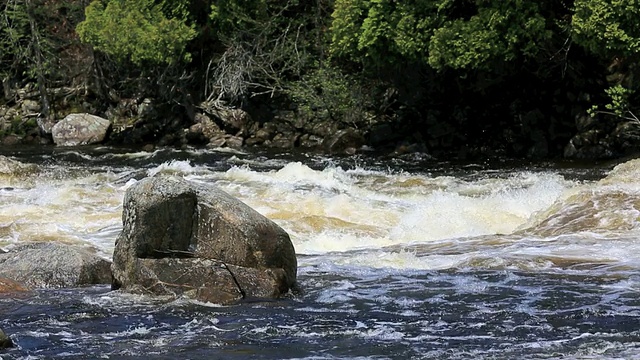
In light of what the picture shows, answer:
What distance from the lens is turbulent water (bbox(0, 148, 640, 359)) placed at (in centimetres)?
901

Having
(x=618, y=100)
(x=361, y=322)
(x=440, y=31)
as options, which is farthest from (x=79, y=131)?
(x=361, y=322)

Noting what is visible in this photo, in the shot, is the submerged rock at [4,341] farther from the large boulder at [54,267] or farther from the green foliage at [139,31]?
the green foliage at [139,31]

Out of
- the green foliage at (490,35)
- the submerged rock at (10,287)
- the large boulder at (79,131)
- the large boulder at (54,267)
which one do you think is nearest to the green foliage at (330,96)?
the green foliage at (490,35)

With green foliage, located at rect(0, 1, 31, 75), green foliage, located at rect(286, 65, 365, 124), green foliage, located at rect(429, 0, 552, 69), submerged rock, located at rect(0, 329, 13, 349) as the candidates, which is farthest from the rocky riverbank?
submerged rock, located at rect(0, 329, 13, 349)

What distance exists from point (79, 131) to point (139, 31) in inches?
143

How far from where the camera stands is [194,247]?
428 inches

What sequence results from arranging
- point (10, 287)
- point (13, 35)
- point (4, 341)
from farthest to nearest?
point (13, 35) < point (10, 287) < point (4, 341)

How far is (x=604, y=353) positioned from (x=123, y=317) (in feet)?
14.6

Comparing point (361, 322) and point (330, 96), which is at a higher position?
point (330, 96)

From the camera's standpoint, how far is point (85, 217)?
16406 mm

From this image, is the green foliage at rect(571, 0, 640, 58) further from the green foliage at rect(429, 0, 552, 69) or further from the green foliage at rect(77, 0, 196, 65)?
the green foliage at rect(77, 0, 196, 65)

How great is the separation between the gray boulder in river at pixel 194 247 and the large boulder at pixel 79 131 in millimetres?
18993

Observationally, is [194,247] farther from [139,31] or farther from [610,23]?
[139,31]

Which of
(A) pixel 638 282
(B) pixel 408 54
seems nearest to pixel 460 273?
(A) pixel 638 282
